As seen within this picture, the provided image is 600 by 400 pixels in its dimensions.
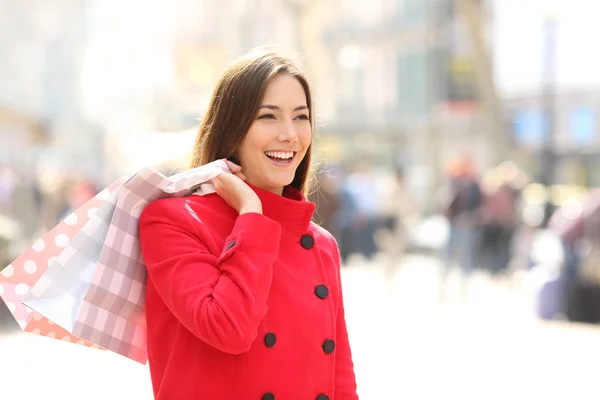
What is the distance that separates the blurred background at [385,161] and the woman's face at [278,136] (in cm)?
24

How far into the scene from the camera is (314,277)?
2.33 metres

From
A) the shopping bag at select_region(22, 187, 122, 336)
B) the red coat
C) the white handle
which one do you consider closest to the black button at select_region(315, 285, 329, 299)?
the red coat

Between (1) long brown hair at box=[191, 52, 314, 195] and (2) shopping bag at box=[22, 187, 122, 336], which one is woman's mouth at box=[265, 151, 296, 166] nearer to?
(1) long brown hair at box=[191, 52, 314, 195]

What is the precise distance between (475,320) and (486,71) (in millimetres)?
14782

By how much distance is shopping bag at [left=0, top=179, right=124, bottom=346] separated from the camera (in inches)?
88.3

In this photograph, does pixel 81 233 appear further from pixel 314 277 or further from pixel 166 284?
pixel 314 277

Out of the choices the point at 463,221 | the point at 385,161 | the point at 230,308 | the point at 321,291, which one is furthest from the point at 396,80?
the point at 230,308

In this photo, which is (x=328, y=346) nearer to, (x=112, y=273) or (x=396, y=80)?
(x=112, y=273)

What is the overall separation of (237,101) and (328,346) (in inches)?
24.3

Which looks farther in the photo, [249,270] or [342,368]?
[342,368]

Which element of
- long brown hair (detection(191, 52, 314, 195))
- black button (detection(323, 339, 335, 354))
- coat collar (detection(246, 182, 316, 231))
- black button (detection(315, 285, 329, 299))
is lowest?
black button (detection(323, 339, 335, 354))

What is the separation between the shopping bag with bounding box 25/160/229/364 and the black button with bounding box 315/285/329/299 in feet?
1.16

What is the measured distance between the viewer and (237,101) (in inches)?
90.2

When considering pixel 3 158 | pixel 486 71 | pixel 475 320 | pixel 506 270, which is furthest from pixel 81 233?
pixel 486 71
